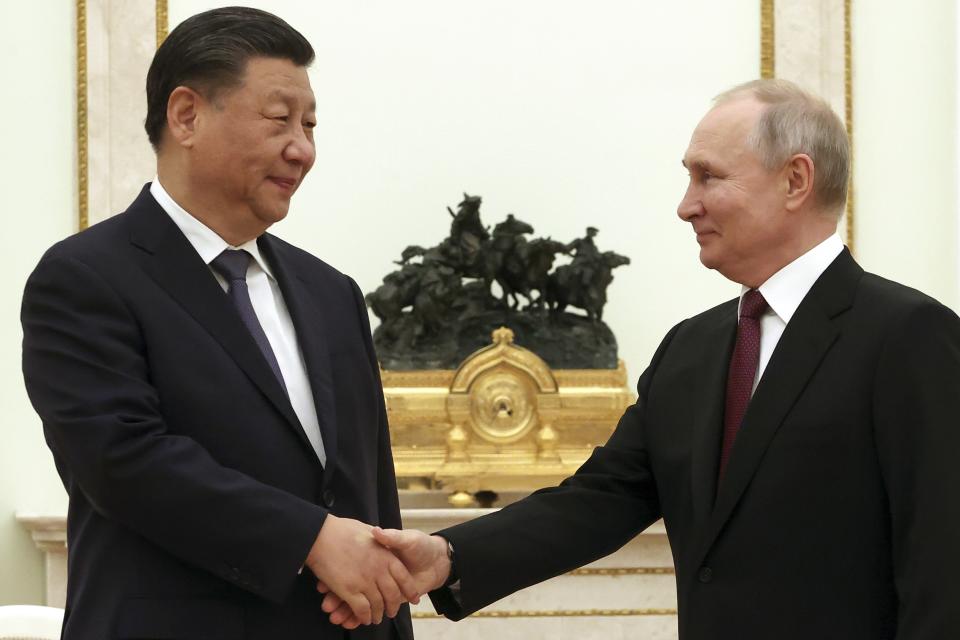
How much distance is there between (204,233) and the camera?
8.73 ft

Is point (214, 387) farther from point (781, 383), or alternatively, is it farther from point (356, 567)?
point (781, 383)

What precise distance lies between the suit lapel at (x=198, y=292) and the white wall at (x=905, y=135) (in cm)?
455

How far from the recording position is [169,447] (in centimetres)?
237

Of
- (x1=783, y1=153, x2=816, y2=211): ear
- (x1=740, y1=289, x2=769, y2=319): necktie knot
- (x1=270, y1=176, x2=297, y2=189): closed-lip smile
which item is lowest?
(x1=740, y1=289, x2=769, y2=319): necktie knot

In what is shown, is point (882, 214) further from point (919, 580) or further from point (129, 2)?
point (919, 580)

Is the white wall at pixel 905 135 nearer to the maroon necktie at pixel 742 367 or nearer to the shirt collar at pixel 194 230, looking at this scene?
the maroon necktie at pixel 742 367

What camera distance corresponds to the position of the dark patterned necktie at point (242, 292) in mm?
2605

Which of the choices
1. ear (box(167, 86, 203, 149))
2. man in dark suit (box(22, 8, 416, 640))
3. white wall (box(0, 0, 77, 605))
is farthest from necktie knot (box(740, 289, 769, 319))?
white wall (box(0, 0, 77, 605))

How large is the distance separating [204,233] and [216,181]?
10 centimetres

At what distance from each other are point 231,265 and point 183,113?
30 centimetres

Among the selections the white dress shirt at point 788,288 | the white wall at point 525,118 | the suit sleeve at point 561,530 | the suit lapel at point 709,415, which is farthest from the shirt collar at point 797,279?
the white wall at point 525,118

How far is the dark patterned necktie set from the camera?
103 inches

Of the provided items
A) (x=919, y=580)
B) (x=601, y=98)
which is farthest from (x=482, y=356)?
(x=919, y=580)

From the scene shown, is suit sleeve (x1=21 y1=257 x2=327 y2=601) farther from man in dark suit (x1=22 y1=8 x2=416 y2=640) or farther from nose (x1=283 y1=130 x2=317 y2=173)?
nose (x1=283 y1=130 x2=317 y2=173)
